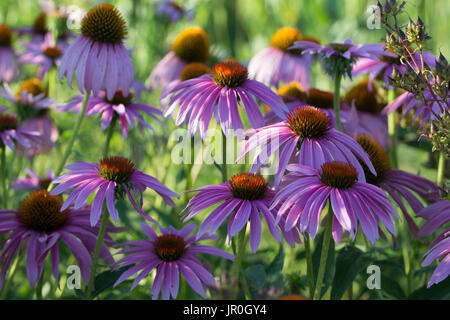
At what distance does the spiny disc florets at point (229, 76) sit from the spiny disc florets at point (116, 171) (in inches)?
10.4

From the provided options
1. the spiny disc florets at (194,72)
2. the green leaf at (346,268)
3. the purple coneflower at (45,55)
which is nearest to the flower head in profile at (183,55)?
the spiny disc florets at (194,72)

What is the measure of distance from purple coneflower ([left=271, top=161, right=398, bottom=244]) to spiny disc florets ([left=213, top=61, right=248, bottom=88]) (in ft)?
0.96

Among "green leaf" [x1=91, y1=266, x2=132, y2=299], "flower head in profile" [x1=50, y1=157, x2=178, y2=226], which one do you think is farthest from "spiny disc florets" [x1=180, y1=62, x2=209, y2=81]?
"green leaf" [x1=91, y1=266, x2=132, y2=299]

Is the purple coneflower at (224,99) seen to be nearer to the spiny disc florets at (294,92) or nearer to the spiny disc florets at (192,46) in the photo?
the spiny disc florets at (294,92)

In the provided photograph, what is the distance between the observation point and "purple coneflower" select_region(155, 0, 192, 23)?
2385 mm

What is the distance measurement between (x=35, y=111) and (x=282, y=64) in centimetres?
79

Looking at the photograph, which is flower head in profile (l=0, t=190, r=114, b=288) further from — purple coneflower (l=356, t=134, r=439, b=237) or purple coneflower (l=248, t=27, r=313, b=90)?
purple coneflower (l=248, t=27, r=313, b=90)

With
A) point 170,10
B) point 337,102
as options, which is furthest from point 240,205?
point 170,10

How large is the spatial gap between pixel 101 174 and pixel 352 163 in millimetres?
480

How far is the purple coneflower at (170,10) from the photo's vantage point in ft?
7.82
